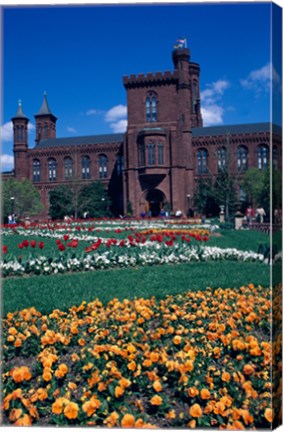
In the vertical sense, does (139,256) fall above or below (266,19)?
below

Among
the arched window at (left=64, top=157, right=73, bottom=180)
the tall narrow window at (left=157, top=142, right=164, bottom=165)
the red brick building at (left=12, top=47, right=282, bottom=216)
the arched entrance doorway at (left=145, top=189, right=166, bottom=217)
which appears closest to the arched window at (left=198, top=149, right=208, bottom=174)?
the red brick building at (left=12, top=47, right=282, bottom=216)

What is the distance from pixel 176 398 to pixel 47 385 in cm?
129

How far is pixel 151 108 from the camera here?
17.1 feet

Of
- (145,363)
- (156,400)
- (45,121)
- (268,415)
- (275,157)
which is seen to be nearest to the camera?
(156,400)

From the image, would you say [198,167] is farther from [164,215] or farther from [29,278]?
[29,278]

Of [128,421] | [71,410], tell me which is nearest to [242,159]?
[128,421]

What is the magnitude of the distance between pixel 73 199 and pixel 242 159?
2.17 meters

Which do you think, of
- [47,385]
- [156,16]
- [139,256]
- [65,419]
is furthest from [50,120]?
[65,419]

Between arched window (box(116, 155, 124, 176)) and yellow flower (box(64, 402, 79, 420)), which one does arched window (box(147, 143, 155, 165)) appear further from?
yellow flower (box(64, 402, 79, 420))

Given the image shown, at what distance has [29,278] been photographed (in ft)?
16.4

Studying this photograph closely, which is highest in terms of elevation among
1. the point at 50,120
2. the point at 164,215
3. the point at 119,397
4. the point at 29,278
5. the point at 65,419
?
the point at 50,120

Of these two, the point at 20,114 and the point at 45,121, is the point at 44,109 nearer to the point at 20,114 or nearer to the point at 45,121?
the point at 45,121

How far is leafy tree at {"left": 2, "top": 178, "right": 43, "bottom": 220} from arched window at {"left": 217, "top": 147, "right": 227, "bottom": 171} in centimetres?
233

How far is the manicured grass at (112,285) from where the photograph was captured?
15.4 ft
